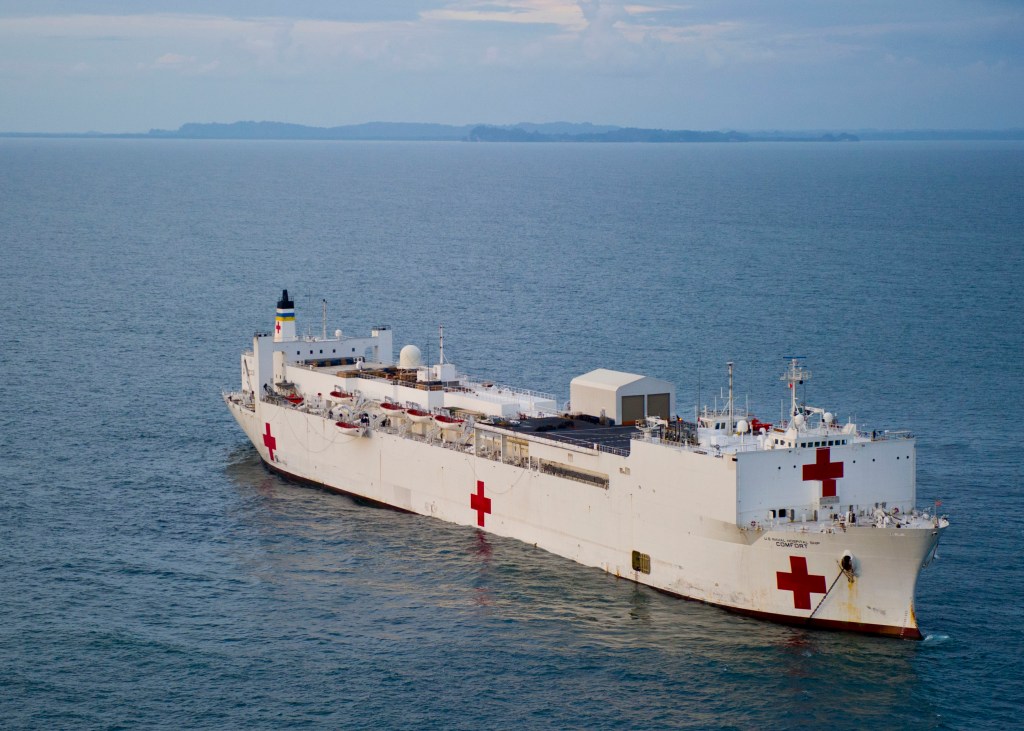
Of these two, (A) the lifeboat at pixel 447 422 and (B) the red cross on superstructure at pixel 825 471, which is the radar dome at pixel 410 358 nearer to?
(A) the lifeboat at pixel 447 422

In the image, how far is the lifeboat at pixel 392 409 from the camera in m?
39.2

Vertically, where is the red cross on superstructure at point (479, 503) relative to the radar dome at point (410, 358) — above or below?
below

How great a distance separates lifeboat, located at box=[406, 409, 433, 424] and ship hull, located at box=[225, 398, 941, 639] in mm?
477

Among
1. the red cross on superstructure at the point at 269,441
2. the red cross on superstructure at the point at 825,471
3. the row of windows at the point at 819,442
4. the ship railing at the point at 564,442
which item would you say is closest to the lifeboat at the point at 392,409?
the ship railing at the point at 564,442

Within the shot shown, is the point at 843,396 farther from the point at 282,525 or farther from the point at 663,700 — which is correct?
the point at 663,700

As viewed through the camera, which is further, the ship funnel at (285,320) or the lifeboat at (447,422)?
the ship funnel at (285,320)

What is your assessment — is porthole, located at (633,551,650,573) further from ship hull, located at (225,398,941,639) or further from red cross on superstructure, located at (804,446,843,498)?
red cross on superstructure, located at (804,446,843,498)

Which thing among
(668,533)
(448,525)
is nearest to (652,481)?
(668,533)

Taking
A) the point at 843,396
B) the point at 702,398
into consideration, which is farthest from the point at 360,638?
the point at 843,396

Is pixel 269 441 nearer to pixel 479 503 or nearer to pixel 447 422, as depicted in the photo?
pixel 447 422

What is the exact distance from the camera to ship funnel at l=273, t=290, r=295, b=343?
4575 cm

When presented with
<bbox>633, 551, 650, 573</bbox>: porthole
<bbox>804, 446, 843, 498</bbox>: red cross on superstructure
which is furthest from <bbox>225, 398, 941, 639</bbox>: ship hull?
<bbox>804, 446, 843, 498</bbox>: red cross on superstructure

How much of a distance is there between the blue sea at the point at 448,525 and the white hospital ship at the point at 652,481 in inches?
29.5

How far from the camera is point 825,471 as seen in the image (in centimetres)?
2998
